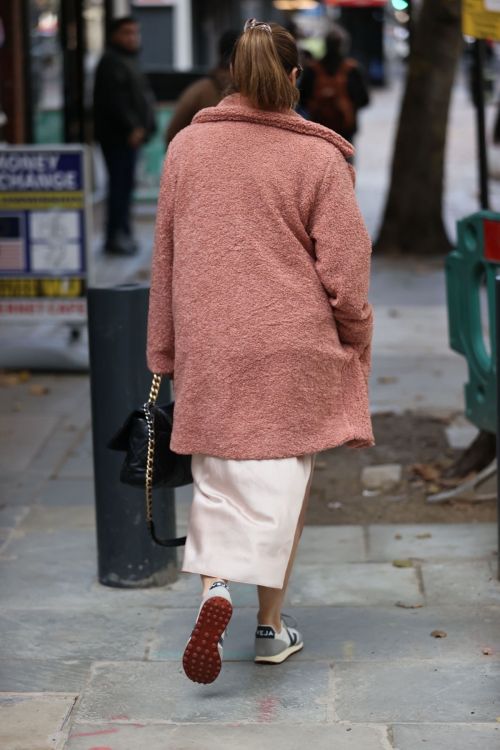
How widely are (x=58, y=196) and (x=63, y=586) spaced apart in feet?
12.8

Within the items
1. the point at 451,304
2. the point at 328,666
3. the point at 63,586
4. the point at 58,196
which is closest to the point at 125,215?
the point at 58,196

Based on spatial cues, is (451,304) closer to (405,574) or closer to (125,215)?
(405,574)

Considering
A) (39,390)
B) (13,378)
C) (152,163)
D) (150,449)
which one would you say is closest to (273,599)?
(150,449)

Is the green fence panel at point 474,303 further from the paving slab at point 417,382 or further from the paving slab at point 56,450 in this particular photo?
the paving slab at point 56,450

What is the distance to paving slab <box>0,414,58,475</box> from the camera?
6.73 meters

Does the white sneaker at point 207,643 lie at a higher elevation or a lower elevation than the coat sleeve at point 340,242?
lower

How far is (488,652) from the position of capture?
169 inches

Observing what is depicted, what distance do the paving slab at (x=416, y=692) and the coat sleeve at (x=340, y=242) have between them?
1.08 meters

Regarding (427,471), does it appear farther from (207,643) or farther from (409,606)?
(207,643)

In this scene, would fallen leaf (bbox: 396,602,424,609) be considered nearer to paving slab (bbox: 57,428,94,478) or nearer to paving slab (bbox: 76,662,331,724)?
paving slab (bbox: 76,662,331,724)

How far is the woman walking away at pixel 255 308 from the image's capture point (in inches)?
150

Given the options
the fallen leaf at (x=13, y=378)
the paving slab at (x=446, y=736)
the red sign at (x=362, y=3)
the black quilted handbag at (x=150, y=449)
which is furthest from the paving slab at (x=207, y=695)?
the red sign at (x=362, y=3)

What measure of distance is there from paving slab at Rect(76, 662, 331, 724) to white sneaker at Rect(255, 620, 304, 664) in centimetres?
3

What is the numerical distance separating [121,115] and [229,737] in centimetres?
922
